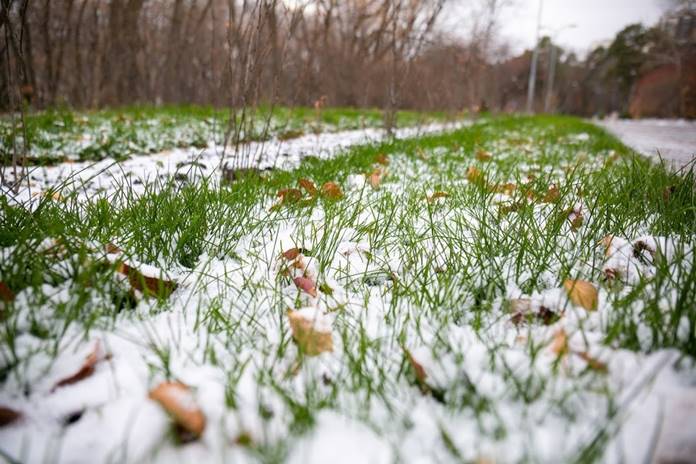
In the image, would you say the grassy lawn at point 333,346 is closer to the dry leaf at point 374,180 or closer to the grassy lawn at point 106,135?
the dry leaf at point 374,180

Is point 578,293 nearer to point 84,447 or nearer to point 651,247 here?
point 651,247

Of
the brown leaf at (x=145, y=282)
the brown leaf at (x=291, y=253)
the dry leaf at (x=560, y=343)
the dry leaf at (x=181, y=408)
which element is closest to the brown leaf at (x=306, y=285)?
the brown leaf at (x=291, y=253)

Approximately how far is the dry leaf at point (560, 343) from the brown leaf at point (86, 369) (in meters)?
0.96

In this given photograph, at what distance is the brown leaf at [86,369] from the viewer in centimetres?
77

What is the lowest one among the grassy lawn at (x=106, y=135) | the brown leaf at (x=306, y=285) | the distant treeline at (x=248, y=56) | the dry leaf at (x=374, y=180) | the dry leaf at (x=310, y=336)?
the dry leaf at (x=310, y=336)

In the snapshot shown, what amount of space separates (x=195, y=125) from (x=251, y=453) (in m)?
6.22

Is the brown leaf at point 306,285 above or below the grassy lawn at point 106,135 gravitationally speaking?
below

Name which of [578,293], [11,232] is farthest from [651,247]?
[11,232]

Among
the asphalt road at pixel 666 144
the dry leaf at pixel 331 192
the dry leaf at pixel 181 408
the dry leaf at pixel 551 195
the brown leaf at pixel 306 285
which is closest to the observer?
the dry leaf at pixel 181 408

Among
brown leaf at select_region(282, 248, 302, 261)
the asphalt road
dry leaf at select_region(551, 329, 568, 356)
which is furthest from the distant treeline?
the asphalt road

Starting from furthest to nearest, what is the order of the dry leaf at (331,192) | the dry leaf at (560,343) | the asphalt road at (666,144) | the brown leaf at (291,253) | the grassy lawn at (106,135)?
the asphalt road at (666,144), the grassy lawn at (106,135), the dry leaf at (331,192), the brown leaf at (291,253), the dry leaf at (560,343)

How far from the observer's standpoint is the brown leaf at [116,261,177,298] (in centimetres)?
101

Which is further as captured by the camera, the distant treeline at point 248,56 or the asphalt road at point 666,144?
the asphalt road at point 666,144

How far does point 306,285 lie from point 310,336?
267 millimetres
